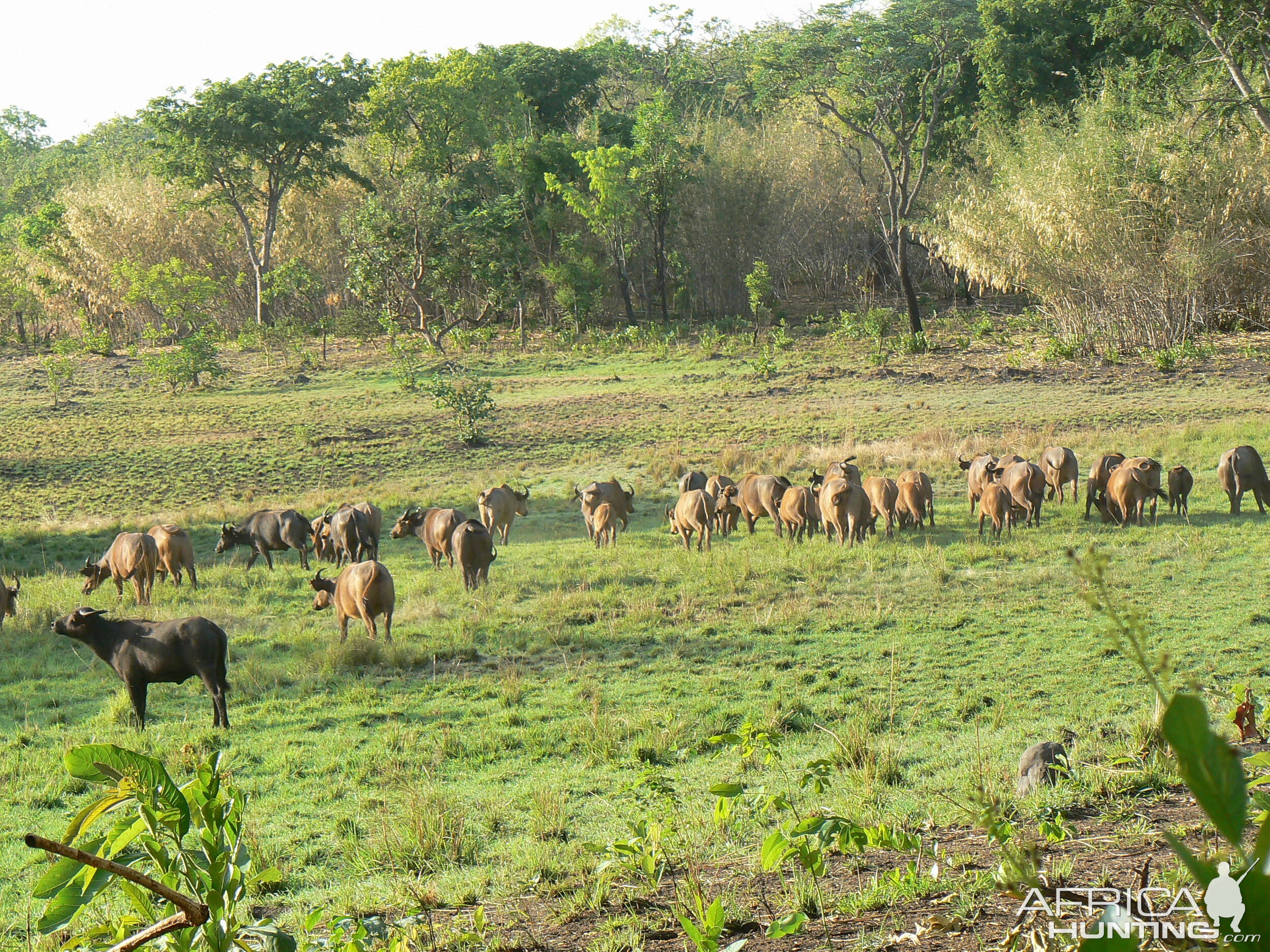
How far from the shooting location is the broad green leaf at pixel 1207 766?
614mm

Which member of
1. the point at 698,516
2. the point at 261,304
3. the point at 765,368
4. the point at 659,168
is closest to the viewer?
the point at 698,516

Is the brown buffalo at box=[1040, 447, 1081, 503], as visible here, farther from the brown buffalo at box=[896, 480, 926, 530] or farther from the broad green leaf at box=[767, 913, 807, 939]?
the broad green leaf at box=[767, 913, 807, 939]

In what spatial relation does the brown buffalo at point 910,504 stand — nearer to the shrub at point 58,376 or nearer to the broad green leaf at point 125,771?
the broad green leaf at point 125,771

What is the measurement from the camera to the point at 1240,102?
2084cm

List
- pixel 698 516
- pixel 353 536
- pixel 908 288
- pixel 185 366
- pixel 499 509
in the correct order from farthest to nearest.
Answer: pixel 908 288
pixel 185 366
pixel 499 509
pixel 353 536
pixel 698 516

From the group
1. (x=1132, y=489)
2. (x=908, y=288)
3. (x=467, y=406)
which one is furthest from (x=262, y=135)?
(x=1132, y=489)

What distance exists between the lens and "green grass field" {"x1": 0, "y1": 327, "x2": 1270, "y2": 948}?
5363 millimetres

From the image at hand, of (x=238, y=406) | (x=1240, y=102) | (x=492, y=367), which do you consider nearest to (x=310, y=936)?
(x=1240, y=102)

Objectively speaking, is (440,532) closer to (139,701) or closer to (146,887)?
(139,701)

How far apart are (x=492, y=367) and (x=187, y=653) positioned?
2663cm

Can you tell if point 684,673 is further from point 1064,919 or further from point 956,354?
point 956,354

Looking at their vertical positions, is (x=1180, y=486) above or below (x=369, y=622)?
above

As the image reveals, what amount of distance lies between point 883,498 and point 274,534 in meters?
8.18

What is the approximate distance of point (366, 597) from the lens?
10.1 metres
